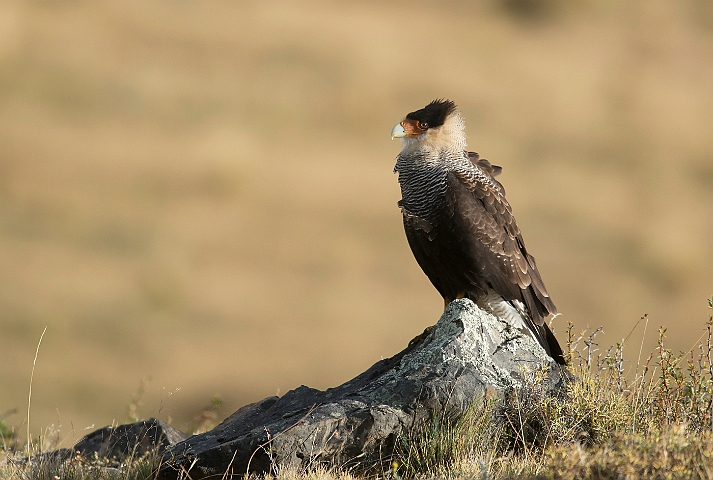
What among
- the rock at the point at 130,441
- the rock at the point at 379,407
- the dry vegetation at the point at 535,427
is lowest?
the dry vegetation at the point at 535,427

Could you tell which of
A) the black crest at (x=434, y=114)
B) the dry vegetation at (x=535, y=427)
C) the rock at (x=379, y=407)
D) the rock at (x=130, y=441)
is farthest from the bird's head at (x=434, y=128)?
the rock at (x=130, y=441)

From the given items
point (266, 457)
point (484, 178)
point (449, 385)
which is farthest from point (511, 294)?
point (266, 457)

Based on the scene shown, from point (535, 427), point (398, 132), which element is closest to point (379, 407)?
point (535, 427)

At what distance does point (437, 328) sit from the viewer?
439cm

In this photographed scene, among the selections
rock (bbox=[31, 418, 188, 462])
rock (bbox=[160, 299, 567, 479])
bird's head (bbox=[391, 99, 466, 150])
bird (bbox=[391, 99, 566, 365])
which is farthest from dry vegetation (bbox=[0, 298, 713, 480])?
bird's head (bbox=[391, 99, 466, 150])

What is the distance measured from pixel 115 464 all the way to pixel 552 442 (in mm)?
2477

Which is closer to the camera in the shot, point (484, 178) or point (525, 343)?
point (525, 343)

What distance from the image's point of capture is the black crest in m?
5.71

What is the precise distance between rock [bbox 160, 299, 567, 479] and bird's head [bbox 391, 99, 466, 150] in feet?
5.29

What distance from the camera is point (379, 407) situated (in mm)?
3809

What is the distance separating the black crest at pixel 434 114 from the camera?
5707 millimetres

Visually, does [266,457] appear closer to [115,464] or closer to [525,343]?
[115,464]

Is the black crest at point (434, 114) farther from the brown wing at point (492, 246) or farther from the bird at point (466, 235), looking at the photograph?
the brown wing at point (492, 246)

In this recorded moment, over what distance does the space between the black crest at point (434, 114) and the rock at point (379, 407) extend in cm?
173
